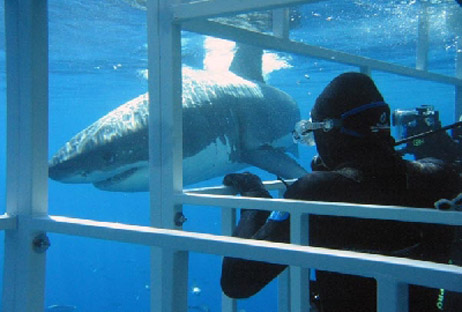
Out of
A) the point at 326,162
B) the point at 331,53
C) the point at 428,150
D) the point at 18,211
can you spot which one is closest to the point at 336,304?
the point at 326,162

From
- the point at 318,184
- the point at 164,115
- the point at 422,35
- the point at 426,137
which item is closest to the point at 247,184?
the point at 164,115

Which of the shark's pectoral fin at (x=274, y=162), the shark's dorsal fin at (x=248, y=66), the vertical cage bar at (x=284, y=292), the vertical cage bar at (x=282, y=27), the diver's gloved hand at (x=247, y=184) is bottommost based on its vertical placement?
the vertical cage bar at (x=284, y=292)

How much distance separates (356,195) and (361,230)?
0.16 metres

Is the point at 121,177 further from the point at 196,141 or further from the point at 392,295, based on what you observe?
the point at 392,295

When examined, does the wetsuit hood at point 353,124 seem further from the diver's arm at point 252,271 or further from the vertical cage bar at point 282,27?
the vertical cage bar at point 282,27

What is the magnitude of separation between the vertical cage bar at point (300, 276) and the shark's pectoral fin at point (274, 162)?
455 centimetres

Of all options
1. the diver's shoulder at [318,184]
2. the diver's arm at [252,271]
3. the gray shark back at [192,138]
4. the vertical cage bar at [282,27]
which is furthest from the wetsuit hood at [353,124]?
the gray shark back at [192,138]

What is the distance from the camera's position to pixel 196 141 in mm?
6660

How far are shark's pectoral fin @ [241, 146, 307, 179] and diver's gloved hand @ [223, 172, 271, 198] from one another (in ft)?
12.0

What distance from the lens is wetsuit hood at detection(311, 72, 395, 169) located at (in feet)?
6.53

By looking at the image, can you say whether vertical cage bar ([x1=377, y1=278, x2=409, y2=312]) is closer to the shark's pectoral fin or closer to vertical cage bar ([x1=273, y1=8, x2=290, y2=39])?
vertical cage bar ([x1=273, y1=8, x2=290, y2=39])

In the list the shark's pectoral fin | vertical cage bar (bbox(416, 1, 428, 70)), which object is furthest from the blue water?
the shark's pectoral fin

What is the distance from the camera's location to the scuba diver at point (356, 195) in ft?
5.62

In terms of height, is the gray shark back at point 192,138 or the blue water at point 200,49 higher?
the blue water at point 200,49
